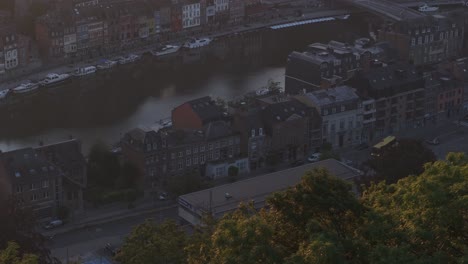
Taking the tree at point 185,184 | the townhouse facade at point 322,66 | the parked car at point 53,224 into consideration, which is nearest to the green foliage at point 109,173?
the tree at point 185,184

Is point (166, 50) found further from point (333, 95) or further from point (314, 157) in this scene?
point (314, 157)

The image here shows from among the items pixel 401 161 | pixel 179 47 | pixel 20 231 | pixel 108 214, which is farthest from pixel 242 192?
pixel 179 47

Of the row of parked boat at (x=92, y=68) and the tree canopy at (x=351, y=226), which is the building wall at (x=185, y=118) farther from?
the tree canopy at (x=351, y=226)

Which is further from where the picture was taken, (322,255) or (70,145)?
(70,145)

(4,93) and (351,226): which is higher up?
(351,226)

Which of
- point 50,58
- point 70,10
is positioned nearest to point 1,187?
point 50,58

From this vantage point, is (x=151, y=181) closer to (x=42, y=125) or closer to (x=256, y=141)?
(x=256, y=141)
